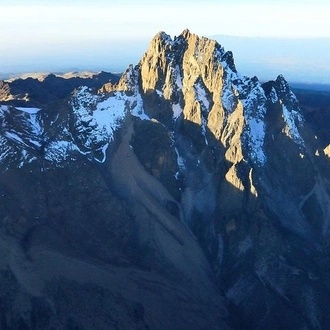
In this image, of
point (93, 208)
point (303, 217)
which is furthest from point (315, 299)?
point (93, 208)

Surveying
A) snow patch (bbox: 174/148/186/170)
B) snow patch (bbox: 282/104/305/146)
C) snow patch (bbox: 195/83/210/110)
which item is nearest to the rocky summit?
snow patch (bbox: 174/148/186/170)

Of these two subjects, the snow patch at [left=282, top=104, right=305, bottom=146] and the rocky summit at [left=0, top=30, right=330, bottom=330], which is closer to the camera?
the rocky summit at [left=0, top=30, right=330, bottom=330]

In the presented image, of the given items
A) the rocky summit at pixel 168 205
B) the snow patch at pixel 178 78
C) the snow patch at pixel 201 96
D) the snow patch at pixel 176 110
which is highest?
the snow patch at pixel 178 78

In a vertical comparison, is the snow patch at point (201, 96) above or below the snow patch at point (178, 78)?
below

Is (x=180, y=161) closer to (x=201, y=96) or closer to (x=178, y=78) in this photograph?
(x=201, y=96)

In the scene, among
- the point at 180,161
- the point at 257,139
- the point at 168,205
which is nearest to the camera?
the point at 168,205

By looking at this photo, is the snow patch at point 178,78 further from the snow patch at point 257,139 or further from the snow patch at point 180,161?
the snow patch at point 257,139

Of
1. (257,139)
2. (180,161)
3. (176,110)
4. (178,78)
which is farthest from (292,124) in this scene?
(178,78)

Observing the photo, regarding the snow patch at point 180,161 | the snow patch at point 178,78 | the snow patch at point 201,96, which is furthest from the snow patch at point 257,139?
the snow patch at point 178,78

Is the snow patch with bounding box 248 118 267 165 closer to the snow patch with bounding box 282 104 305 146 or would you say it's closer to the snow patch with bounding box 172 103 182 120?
the snow patch with bounding box 282 104 305 146
